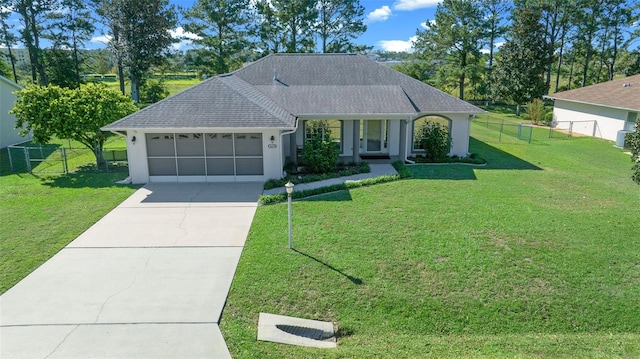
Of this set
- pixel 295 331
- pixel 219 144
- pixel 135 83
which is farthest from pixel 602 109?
pixel 135 83

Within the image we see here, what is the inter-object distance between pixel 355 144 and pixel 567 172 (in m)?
9.08

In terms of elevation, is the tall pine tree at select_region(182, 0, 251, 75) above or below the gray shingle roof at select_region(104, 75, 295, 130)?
above

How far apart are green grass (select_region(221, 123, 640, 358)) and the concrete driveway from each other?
62 centimetres

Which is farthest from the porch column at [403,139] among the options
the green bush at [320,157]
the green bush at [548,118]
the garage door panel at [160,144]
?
the green bush at [548,118]

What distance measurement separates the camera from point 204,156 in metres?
16.5

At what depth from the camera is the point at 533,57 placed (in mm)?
36531

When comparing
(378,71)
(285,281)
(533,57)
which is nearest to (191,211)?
(285,281)

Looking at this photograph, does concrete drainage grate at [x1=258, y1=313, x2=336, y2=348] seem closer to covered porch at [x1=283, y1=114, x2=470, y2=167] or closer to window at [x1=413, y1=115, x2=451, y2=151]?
covered porch at [x1=283, y1=114, x2=470, y2=167]

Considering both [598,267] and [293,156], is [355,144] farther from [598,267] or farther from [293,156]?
[598,267]

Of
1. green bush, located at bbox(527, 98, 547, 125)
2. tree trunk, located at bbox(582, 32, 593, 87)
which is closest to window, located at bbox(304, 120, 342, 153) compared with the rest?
green bush, located at bbox(527, 98, 547, 125)

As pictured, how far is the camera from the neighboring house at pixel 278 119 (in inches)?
634

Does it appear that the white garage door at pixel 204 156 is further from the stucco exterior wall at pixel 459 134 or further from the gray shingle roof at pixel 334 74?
the stucco exterior wall at pixel 459 134

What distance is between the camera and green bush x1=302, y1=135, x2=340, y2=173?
1747cm

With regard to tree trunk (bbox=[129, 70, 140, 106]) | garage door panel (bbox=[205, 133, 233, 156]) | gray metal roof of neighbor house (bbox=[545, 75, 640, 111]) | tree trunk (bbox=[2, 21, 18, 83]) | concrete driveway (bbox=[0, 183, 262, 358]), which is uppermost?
tree trunk (bbox=[2, 21, 18, 83])
